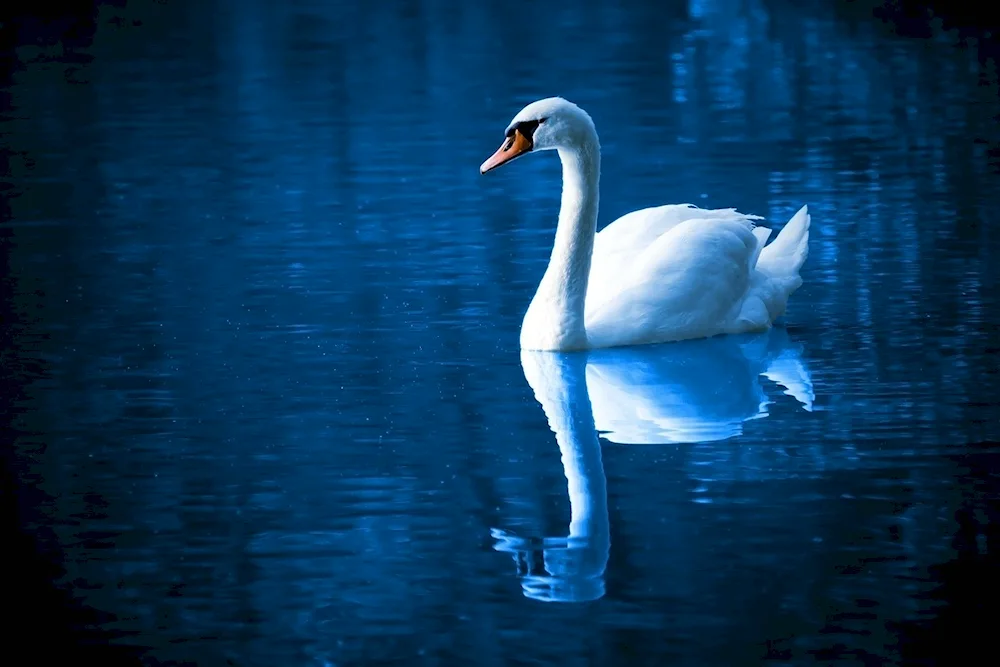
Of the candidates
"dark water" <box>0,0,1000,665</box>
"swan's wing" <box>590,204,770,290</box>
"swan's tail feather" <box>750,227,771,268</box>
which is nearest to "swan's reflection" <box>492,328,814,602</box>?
"dark water" <box>0,0,1000,665</box>

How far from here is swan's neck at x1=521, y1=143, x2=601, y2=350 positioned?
9.61 metres

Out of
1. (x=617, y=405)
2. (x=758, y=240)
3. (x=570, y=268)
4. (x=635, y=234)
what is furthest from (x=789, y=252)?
(x=617, y=405)

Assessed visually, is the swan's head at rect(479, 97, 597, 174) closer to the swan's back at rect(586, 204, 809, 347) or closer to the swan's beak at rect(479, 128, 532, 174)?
the swan's beak at rect(479, 128, 532, 174)

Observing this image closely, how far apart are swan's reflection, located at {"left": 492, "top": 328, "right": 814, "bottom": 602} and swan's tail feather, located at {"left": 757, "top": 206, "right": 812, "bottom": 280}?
0.46 m

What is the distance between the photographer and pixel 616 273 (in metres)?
10.1

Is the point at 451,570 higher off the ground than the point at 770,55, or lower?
higher

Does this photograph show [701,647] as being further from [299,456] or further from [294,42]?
[294,42]

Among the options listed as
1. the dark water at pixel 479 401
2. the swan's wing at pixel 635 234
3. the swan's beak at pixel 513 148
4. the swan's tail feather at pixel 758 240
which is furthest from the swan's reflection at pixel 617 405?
the swan's beak at pixel 513 148

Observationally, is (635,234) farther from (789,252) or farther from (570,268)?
(789,252)

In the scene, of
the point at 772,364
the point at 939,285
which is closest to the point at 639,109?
the point at 939,285

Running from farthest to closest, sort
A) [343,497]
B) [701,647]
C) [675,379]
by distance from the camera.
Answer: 1. [675,379]
2. [343,497]
3. [701,647]

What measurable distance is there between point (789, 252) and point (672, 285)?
1271mm

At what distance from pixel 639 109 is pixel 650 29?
8.52 metres

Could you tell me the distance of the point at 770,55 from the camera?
23109 mm
